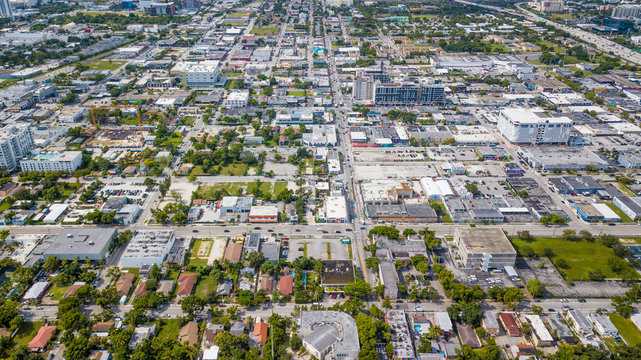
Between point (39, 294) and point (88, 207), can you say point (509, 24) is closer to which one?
point (88, 207)

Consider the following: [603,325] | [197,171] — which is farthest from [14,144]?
[603,325]

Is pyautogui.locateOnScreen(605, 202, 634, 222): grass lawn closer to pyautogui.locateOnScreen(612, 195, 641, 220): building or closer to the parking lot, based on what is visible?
pyautogui.locateOnScreen(612, 195, 641, 220): building

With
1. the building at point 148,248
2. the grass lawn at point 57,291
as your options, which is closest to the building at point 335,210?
the building at point 148,248

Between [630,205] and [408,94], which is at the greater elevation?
[408,94]

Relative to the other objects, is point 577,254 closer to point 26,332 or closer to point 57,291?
point 57,291

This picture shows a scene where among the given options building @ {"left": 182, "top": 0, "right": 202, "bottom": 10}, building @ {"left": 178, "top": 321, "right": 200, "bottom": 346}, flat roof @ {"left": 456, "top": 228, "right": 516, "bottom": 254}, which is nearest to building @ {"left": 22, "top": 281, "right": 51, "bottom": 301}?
building @ {"left": 178, "top": 321, "right": 200, "bottom": 346}

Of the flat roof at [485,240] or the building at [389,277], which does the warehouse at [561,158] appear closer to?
the flat roof at [485,240]
